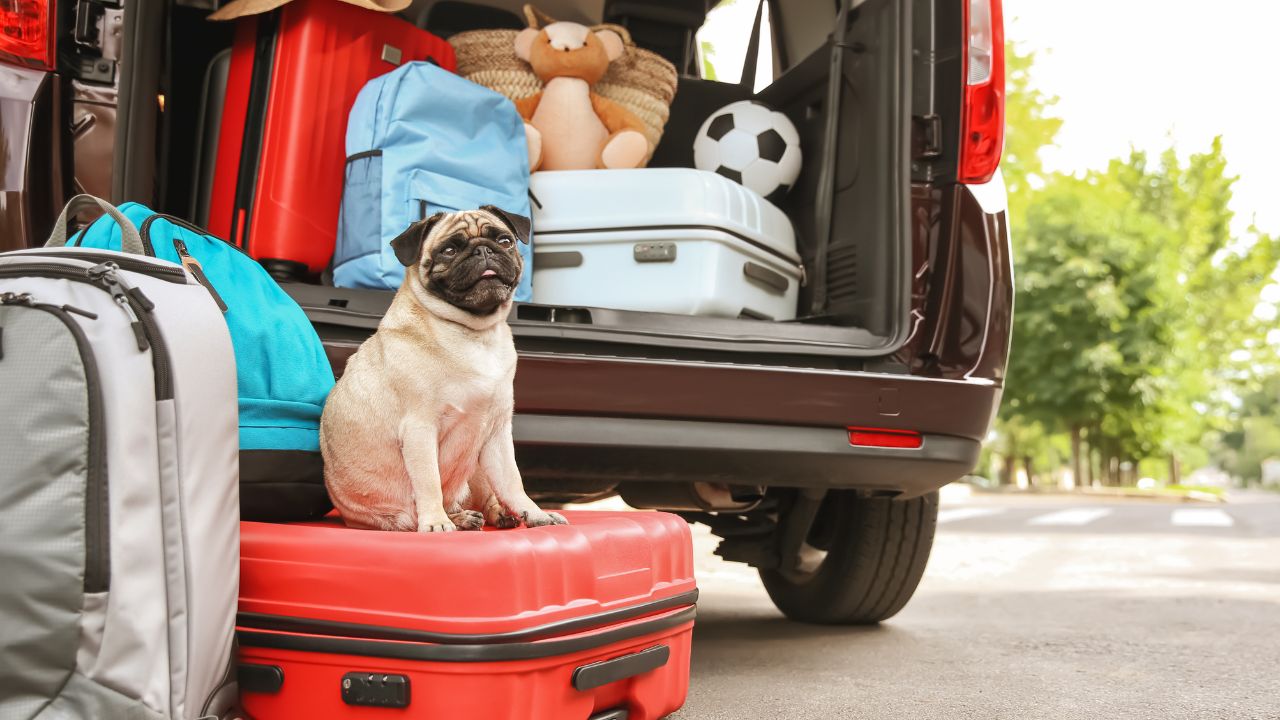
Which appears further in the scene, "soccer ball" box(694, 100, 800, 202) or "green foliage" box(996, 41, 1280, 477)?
"green foliage" box(996, 41, 1280, 477)

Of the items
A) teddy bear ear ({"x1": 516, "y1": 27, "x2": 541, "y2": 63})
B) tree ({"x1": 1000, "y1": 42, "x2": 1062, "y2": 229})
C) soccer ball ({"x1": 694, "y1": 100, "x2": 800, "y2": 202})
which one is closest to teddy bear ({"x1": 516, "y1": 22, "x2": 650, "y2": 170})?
teddy bear ear ({"x1": 516, "y1": 27, "x2": 541, "y2": 63})

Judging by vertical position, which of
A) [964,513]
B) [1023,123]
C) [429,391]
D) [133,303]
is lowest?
[964,513]

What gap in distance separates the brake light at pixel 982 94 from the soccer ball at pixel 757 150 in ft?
2.63

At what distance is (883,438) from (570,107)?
150 centimetres

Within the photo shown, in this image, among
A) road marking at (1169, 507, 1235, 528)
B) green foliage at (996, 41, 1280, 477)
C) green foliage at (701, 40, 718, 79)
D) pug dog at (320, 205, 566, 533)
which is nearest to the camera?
pug dog at (320, 205, 566, 533)

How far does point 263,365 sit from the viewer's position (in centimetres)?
191

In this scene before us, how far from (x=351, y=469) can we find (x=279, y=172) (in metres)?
0.97

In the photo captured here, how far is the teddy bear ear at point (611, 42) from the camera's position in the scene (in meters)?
3.40

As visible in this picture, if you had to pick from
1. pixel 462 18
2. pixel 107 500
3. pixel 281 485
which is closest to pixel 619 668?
pixel 281 485

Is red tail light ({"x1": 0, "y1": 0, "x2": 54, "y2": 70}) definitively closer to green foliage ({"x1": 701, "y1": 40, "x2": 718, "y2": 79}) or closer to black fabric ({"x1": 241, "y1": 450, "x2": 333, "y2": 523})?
black fabric ({"x1": 241, "y1": 450, "x2": 333, "y2": 523})

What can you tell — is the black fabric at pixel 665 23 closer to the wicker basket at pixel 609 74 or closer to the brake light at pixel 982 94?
the wicker basket at pixel 609 74

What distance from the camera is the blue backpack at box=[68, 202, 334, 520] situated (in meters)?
1.87

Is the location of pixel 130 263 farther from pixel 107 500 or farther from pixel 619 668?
pixel 619 668

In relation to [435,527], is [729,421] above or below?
above
